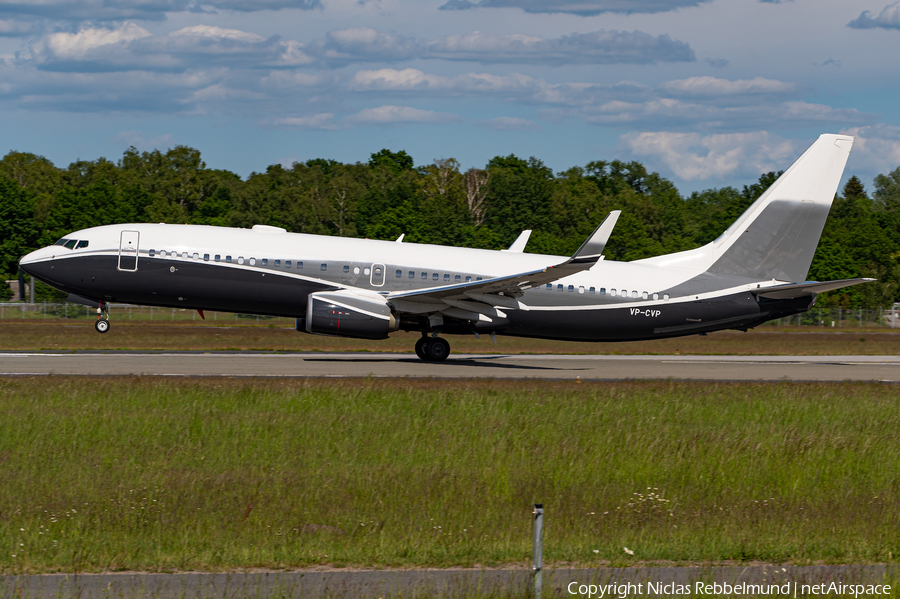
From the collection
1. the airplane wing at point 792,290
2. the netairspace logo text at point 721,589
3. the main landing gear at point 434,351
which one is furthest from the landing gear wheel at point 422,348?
the netairspace logo text at point 721,589

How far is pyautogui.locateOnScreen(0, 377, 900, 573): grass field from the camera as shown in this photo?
33.6ft

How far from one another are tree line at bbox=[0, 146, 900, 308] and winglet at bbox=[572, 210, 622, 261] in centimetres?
6671

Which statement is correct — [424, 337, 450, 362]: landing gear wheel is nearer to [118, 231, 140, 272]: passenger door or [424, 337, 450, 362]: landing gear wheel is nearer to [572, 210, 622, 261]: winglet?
[572, 210, 622, 261]: winglet

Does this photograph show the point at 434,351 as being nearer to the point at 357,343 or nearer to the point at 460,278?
Answer: the point at 460,278

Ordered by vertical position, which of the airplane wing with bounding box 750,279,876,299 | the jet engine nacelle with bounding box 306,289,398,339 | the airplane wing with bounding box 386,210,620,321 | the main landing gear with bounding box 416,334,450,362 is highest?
the airplane wing with bounding box 750,279,876,299

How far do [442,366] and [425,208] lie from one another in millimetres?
81016

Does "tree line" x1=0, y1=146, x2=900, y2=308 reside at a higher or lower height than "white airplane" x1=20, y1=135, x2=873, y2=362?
higher

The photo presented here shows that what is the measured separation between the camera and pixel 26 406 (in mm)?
18078

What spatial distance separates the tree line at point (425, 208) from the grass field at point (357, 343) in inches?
1591

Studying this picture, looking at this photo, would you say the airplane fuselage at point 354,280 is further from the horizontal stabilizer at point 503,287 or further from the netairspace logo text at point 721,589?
the netairspace logo text at point 721,589

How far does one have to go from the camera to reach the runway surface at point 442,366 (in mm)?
27047

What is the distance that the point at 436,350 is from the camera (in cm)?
3250

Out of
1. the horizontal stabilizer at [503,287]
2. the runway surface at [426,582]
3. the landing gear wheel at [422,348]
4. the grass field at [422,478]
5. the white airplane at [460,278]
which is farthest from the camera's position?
the landing gear wheel at [422,348]

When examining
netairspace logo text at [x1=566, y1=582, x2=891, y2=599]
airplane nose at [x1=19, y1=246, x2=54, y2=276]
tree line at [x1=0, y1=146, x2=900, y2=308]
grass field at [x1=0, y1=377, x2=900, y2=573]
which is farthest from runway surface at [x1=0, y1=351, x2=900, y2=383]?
tree line at [x1=0, y1=146, x2=900, y2=308]
